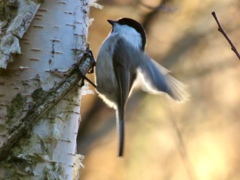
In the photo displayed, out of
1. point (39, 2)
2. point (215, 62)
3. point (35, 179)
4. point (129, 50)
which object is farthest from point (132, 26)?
point (215, 62)

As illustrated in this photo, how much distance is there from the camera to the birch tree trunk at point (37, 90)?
1.83 meters

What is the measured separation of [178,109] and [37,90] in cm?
313

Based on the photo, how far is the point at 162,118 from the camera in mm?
4965

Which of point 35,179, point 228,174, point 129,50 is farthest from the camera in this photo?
point 228,174

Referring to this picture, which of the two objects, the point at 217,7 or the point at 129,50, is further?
the point at 217,7

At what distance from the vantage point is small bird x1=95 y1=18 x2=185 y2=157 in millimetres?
2240

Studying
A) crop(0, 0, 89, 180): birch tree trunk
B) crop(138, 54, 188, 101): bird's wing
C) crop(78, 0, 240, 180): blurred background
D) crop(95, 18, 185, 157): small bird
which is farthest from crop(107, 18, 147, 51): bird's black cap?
crop(78, 0, 240, 180): blurred background

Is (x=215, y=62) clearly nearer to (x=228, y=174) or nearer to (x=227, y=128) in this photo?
(x=227, y=128)

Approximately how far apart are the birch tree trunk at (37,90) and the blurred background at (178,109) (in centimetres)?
273

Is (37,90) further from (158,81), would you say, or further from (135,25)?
(135,25)

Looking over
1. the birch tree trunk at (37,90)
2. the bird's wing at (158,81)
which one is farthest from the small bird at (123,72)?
the birch tree trunk at (37,90)

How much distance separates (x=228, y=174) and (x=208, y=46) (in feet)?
2.95

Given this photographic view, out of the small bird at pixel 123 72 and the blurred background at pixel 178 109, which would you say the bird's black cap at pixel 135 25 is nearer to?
the small bird at pixel 123 72

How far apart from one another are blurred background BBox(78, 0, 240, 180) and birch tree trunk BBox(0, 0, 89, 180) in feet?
8.96
